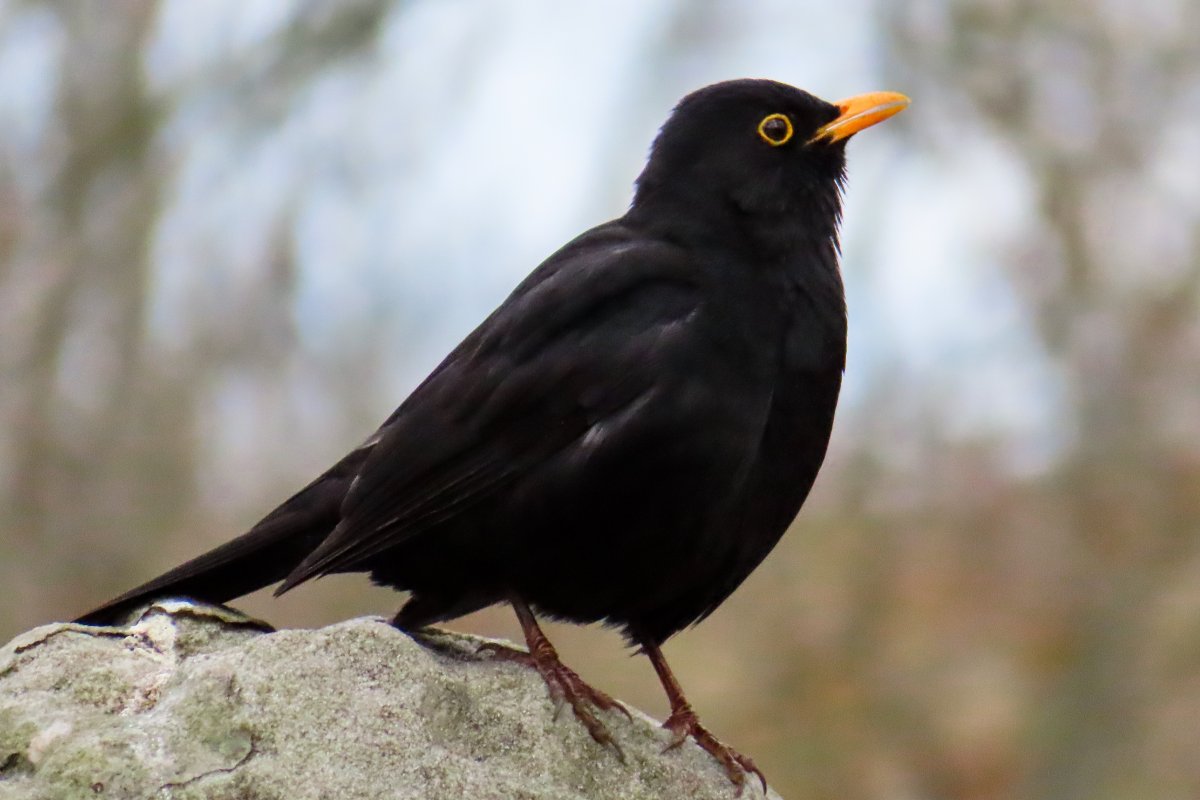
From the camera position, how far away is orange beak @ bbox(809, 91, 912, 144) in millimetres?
4520

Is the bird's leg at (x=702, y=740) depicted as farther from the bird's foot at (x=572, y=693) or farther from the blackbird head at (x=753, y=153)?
the blackbird head at (x=753, y=153)

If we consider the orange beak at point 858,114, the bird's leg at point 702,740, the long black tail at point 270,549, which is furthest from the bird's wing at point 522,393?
the orange beak at point 858,114

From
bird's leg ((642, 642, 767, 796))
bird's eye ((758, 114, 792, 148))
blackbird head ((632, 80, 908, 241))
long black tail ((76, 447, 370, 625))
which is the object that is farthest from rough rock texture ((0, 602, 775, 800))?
bird's eye ((758, 114, 792, 148))

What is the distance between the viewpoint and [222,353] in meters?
8.20

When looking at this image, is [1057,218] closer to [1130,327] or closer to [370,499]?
[1130,327]

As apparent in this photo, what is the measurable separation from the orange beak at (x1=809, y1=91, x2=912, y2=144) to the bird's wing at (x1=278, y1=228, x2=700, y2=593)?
82cm

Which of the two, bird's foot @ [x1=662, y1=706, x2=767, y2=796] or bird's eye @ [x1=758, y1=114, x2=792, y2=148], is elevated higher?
bird's eye @ [x1=758, y1=114, x2=792, y2=148]

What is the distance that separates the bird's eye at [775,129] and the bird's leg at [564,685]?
161 centimetres

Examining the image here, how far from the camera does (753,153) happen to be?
440 centimetres

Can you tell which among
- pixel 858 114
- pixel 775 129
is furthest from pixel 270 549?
pixel 858 114

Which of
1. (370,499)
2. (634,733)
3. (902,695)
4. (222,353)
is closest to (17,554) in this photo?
(222,353)

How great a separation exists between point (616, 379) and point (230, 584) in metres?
1.09

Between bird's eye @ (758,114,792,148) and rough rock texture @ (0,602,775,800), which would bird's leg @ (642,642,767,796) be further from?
bird's eye @ (758,114,792,148)

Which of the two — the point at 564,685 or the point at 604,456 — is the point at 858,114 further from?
the point at 564,685
